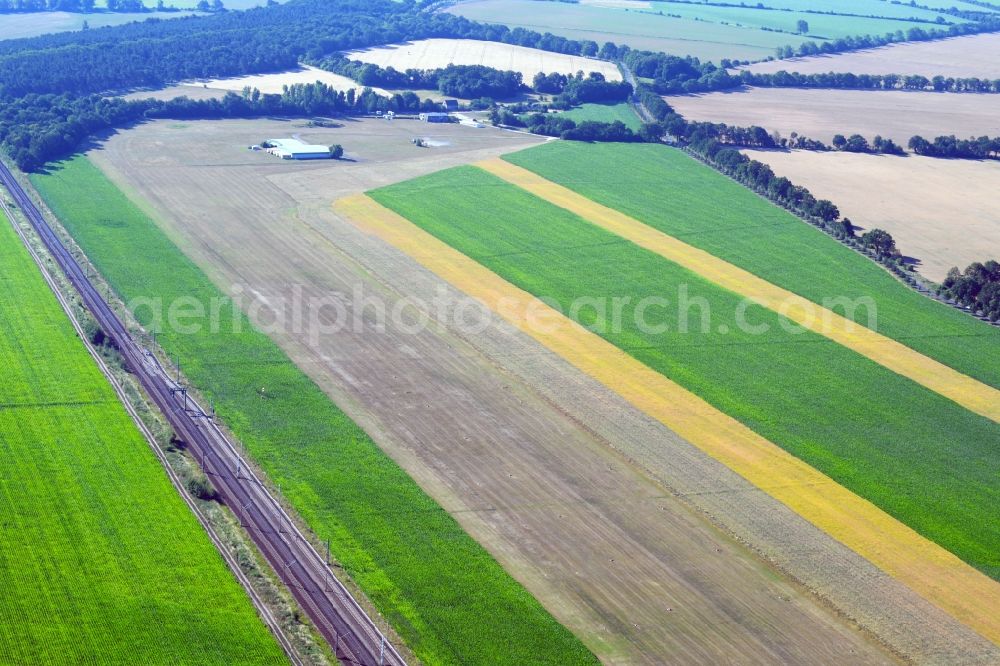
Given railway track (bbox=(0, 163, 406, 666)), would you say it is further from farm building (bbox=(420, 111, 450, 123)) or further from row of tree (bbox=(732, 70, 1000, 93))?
row of tree (bbox=(732, 70, 1000, 93))

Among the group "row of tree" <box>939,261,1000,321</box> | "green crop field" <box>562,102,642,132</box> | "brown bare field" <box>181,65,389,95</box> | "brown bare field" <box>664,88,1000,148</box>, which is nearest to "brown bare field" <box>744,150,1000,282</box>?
"row of tree" <box>939,261,1000,321</box>

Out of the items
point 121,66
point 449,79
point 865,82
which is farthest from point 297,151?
point 865,82

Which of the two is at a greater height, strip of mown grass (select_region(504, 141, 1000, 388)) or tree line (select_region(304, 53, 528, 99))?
tree line (select_region(304, 53, 528, 99))

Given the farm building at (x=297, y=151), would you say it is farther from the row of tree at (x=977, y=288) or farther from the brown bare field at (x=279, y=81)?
the row of tree at (x=977, y=288)

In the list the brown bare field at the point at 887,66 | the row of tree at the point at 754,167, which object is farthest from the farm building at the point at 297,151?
the brown bare field at the point at 887,66

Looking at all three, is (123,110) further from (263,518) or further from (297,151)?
(263,518)
